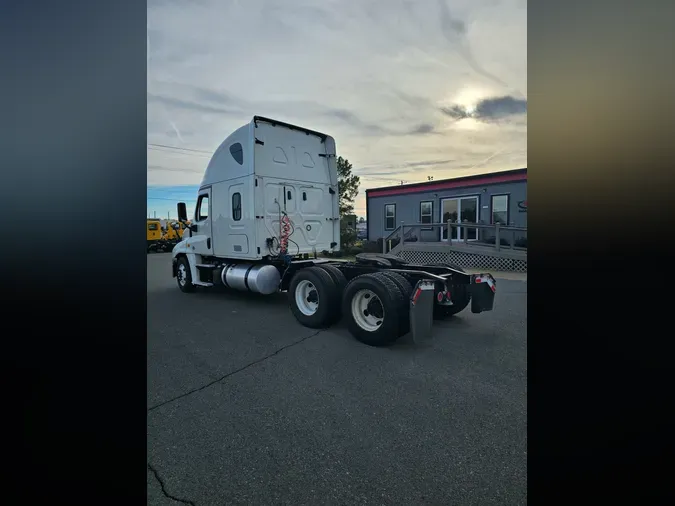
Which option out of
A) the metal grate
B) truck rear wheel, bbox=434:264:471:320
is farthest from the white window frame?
truck rear wheel, bbox=434:264:471:320

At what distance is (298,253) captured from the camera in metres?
7.97

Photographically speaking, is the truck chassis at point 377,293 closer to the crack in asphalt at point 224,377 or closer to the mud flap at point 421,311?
the mud flap at point 421,311

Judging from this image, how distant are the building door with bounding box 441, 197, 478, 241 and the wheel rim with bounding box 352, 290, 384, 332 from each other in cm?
1109

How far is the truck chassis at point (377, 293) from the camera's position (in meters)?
4.77

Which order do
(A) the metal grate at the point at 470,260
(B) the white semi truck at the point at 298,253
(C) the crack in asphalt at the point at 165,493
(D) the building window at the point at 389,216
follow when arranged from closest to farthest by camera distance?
(C) the crack in asphalt at the point at 165,493 → (B) the white semi truck at the point at 298,253 → (A) the metal grate at the point at 470,260 → (D) the building window at the point at 389,216

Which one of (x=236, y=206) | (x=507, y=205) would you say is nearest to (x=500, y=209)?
(x=507, y=205)

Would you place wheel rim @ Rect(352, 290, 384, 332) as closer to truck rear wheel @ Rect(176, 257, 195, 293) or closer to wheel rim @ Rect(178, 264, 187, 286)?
truck rear wheel @ Rect(176, 257, 195, 293)

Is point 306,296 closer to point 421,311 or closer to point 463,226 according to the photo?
point 421,311

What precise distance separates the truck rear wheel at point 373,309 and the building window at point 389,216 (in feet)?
45.8

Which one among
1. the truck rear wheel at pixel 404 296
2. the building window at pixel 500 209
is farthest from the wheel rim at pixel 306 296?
the building window at pixel 500 209
